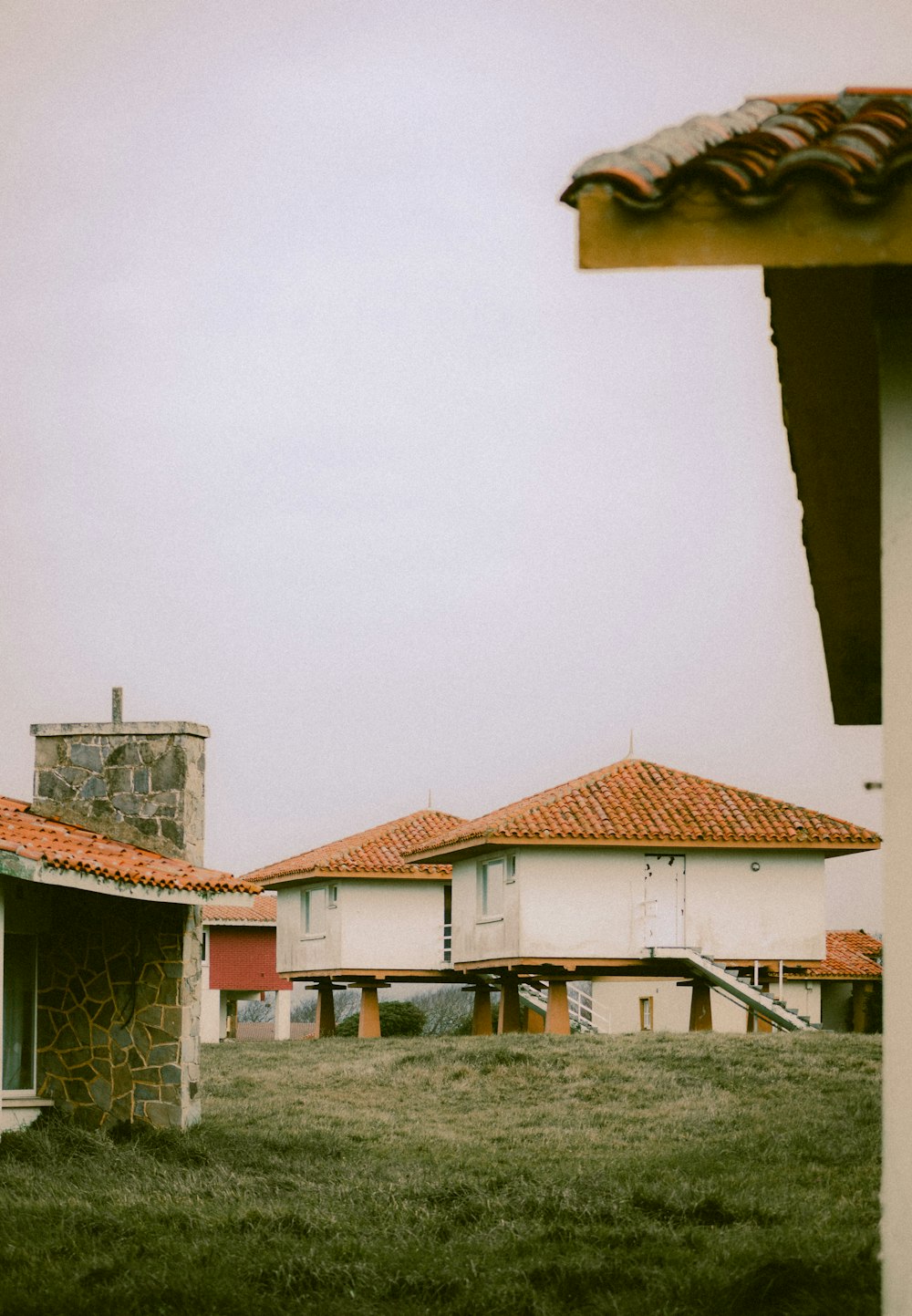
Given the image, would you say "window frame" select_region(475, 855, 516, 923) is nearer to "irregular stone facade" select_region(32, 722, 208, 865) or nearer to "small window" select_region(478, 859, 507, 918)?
"small window" select_region(478, 859, 507, 918)

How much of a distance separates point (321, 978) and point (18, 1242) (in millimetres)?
29438

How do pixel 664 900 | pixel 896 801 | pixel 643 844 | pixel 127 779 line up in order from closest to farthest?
pixel 896 801 → pixel 127 779 → pixel 643 844 → pixel 664 900

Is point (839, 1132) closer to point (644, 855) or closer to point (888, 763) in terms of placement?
point (888, 763)

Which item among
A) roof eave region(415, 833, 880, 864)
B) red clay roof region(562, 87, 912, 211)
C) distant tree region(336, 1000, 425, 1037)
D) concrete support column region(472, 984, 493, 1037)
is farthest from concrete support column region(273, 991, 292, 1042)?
red clay roof region(562, 87, 912, 211)

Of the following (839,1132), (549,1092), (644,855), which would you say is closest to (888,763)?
(839,1132)

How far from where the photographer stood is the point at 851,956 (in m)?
48.0

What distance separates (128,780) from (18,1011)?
2.86 metres

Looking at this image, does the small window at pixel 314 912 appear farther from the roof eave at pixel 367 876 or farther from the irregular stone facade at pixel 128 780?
the irregular stone facade at pixel 128 780

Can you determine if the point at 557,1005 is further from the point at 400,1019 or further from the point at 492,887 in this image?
the point at 400,1019

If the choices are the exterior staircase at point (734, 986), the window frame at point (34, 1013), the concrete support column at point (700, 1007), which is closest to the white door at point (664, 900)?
the exterior staircase at point (734, 986)

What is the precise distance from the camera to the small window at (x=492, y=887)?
32.6 meters

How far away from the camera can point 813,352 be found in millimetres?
5754

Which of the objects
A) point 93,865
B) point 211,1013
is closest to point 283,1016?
point 211,1013

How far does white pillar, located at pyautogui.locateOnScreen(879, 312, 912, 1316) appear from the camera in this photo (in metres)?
4.29
